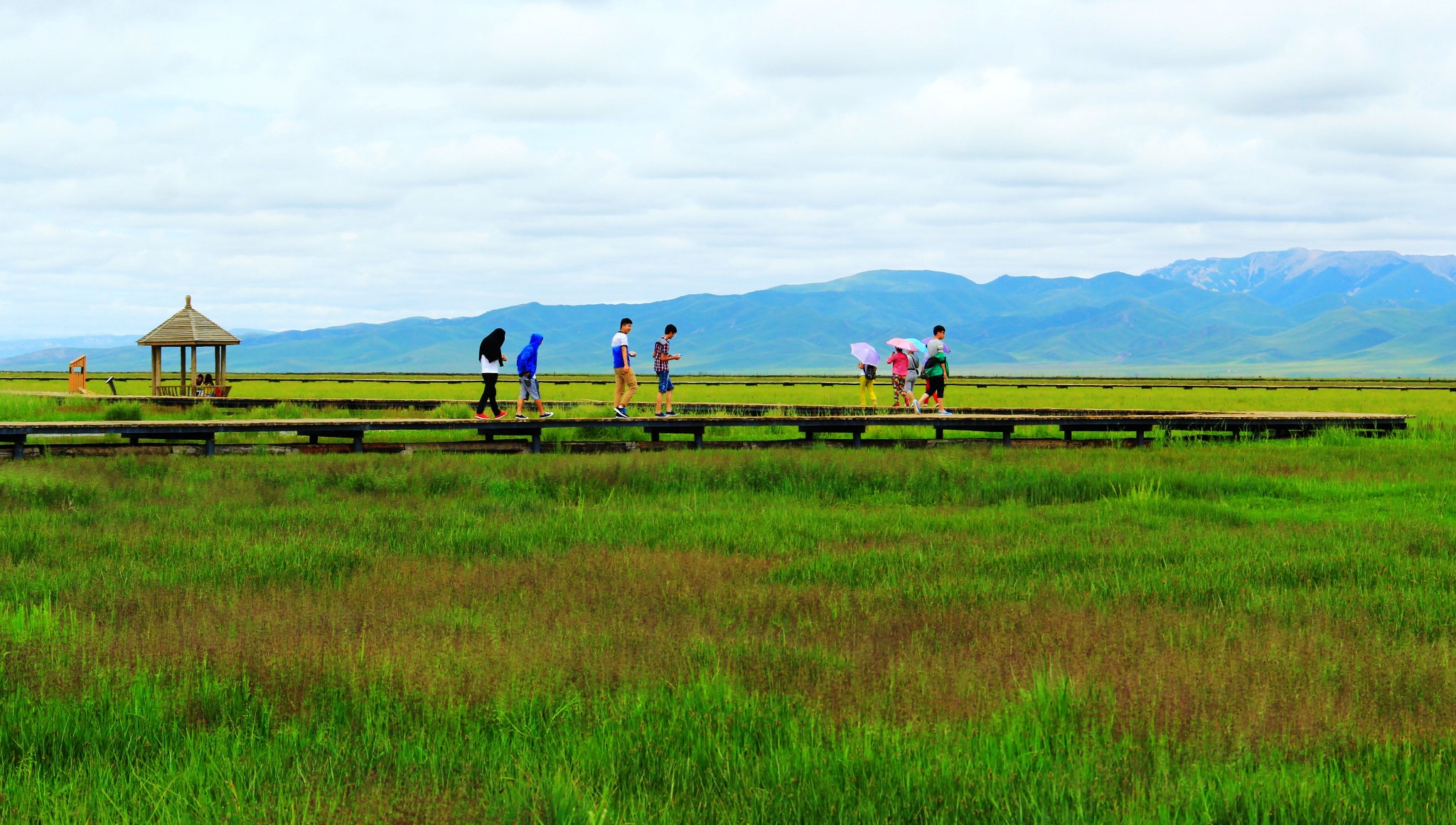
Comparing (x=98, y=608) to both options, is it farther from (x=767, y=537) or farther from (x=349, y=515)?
(x=767, y=537)

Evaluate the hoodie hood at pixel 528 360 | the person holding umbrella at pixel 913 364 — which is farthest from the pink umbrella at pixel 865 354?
the hoodie hood at pixel 528 360

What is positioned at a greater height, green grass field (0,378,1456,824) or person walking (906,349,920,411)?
person walking (906,349,920,411)

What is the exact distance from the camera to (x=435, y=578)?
1002cm

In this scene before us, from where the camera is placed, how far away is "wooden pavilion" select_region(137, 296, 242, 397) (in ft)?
132

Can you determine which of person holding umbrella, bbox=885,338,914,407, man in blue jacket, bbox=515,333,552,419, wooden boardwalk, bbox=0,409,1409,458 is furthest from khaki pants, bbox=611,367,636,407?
person holding umbrella, bbox=885,338,914,407

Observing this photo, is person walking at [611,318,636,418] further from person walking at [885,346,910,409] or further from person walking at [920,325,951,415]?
person walking at [885,346,910,409]

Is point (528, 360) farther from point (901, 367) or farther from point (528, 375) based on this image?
point (901, 367)

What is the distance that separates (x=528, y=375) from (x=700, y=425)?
377 cm

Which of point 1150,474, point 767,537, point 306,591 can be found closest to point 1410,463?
point 1150,474

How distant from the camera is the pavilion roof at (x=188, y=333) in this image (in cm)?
4075

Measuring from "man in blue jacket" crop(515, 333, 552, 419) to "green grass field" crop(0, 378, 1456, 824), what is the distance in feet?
27.1

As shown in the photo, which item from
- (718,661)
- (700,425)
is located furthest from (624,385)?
(718,661)

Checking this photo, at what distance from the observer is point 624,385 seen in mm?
23672

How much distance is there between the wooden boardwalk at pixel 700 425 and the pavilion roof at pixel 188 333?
1617 centimetres
